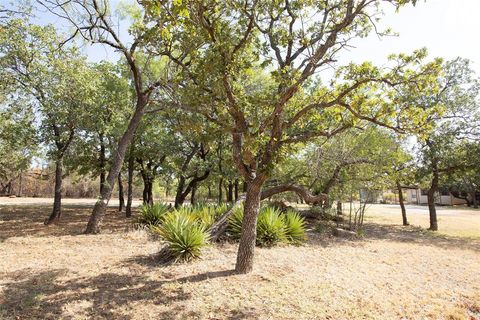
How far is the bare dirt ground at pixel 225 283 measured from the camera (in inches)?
196

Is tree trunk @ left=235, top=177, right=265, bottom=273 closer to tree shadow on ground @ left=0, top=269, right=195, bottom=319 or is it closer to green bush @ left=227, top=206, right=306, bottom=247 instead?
tree shadow on ground @ left=0, top=269, right=195, bottom=319

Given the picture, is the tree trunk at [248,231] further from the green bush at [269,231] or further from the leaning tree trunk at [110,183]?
the leaning tree trunk at [110,183]

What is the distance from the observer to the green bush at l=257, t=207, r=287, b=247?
9664 mm

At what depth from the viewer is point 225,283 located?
6.05 m

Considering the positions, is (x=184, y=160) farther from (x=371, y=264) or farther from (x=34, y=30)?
(x=371, y=264)

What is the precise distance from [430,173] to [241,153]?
13893 mm

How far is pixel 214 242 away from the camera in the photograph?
973 cm

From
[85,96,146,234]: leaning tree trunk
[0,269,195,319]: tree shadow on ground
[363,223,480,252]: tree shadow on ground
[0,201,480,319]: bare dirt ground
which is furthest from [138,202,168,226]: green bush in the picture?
[363,223,480,252]: tree shadow on ground

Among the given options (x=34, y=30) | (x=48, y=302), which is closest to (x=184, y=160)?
(x=34, y=30)

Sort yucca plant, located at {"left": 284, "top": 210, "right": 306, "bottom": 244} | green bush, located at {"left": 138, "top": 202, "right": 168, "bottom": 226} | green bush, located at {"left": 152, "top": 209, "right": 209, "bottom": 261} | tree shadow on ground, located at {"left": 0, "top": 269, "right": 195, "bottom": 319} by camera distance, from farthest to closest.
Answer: green bush, located at {"left": 138, "top": 202, "right": 168, "bottom": 226}, yucca plant, located at {"left": 284, "top": 210, "right": 306, "bottom": 244}, green bush, located at {"left": 152, "top": 209, "right": 209, "bottom": 261}, tree shadow on ground, located at {"left": 0, "top": 269, "right": 195, "bottom": 319}

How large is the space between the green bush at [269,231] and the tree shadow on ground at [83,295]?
4070 mm

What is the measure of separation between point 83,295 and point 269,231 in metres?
5.63

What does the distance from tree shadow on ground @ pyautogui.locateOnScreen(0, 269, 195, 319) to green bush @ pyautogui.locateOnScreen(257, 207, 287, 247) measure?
4070 mm

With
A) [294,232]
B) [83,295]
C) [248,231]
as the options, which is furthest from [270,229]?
[83,295]
